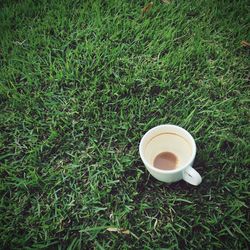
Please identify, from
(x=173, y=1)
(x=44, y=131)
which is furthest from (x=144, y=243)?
(x=173, y=1)

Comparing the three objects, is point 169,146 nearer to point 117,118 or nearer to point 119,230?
point 117,118

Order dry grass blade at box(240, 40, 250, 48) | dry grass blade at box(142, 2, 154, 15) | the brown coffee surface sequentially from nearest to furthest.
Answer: the brown coffee surface, dry grass blade at box(240, 40, 250, 48), dry grass blade at box(142, 2, 154, 15)

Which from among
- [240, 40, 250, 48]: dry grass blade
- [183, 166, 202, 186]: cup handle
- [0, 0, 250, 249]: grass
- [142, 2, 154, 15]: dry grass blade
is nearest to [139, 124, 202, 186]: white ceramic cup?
[183, 166, 202, 186]: cup handle

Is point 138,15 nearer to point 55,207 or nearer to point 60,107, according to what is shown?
point 60,107

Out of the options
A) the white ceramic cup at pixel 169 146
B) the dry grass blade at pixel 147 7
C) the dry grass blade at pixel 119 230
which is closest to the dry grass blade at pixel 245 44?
the dry grass blade at pixel 147 7

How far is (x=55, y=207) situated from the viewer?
167 centimetres

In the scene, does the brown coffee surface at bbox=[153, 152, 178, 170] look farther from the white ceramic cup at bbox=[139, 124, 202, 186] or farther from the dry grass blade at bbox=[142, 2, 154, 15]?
the dry grass blade at bbox=[142, 2, 154, 15]

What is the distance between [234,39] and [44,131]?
1453 mm

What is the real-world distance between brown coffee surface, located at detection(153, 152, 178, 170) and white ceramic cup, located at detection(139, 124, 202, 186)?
17 millimetres

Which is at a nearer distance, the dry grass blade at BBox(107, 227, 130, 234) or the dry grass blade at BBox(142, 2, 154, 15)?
the dry grass blade at BBox(107, 227, 130, 234)

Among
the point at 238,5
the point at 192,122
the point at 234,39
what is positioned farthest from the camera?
the point at 238,5

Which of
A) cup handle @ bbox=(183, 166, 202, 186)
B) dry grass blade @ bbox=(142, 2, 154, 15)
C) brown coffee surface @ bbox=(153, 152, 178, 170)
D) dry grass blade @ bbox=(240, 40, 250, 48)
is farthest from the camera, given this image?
dry grass blade @ bbox=(142, 2, 154, 15)

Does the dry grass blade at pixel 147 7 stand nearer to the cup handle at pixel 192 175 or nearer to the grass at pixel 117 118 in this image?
the grass at pixel 117 118

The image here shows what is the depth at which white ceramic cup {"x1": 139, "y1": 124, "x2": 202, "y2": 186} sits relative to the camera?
1.58 metres
